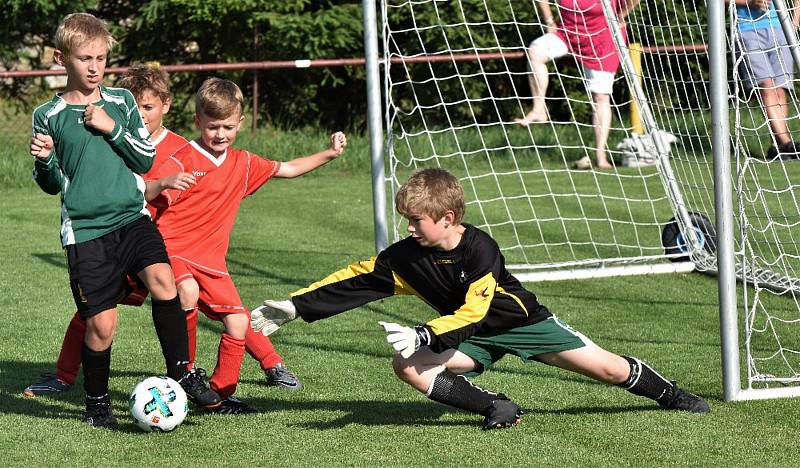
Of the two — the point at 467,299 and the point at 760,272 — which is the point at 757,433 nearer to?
the point at 467,299

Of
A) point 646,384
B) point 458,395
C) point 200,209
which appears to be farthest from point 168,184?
point 646,384

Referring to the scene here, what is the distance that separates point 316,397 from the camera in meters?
5.51

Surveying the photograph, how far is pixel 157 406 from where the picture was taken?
481 centimetres

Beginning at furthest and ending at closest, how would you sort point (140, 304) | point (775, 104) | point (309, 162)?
point (775, 104) → point (309, 162) → point (140, 304)

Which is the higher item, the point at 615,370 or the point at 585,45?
the point at 585,45

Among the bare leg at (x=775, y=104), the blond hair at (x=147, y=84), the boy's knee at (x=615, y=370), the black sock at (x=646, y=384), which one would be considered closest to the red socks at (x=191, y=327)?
the blond hair at (x=147, y=84)

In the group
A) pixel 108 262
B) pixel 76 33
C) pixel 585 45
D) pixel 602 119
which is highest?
pixel 76 33

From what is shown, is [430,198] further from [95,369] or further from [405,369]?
[95,369]

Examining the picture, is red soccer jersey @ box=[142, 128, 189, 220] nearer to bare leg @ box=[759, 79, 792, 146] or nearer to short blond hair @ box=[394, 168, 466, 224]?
short blond hair @ box=[394, 168, 466, 224]

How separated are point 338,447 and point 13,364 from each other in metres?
2.24

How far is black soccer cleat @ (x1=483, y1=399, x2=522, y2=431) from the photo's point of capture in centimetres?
485

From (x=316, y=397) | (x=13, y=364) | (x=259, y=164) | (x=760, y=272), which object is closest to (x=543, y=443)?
(x=316, y=397)

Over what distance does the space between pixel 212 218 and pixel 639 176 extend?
230 inches

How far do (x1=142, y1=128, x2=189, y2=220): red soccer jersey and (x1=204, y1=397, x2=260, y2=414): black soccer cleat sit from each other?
905 millimetres
